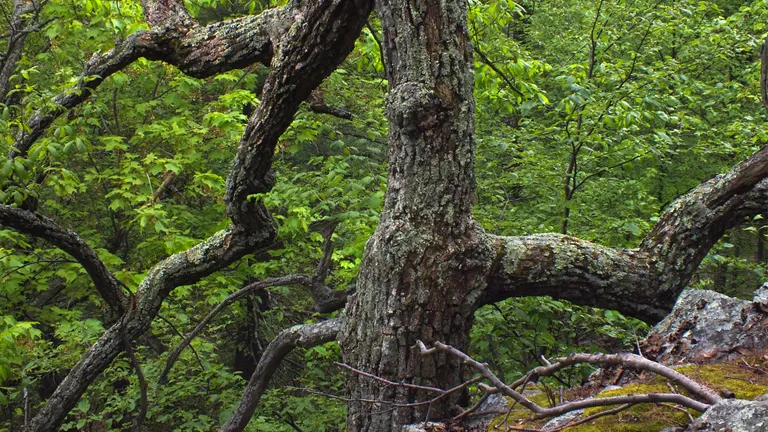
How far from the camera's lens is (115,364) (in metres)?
7.02

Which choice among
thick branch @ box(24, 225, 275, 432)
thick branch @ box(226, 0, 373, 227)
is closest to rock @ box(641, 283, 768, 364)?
thick branch @ box(226, 0, 373, 227)

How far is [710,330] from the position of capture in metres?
2.46

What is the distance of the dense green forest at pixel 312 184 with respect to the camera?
2988 millimetres

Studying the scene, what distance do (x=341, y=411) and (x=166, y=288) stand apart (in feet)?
8.23

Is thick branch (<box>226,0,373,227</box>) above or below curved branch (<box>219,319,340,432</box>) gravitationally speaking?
above

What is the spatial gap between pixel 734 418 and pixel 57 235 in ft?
12.2

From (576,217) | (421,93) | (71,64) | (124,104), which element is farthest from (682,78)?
(71,64)

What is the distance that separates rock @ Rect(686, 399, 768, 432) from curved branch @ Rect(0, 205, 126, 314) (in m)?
3.53

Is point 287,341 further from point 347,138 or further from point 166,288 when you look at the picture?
point 347,138

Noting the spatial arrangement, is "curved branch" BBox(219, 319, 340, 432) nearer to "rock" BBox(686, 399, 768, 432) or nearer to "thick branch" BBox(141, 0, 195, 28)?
"thick branch" BBox(141, 0, 195, 28)

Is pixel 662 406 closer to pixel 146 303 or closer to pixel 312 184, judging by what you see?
pixel 146 303

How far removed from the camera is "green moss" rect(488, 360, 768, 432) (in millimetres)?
1685

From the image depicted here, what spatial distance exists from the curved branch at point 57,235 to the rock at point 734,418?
353 cm

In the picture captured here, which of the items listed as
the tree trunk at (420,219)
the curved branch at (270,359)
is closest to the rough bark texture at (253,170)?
the tree trunk at (420,219)
